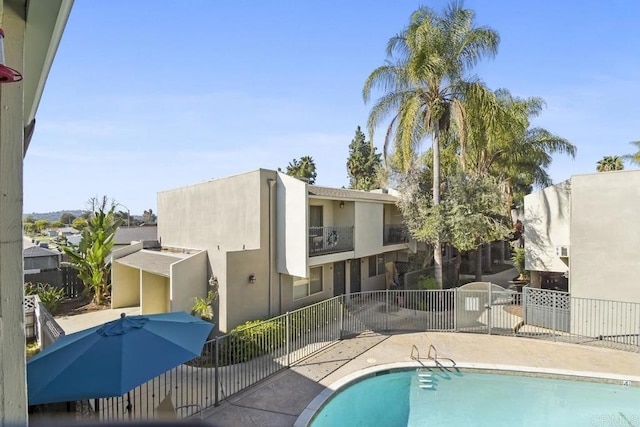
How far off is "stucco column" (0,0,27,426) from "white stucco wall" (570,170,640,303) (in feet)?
61.6

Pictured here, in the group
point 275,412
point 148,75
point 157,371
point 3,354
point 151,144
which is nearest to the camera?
point 3,354

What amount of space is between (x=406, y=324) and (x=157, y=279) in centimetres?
1259

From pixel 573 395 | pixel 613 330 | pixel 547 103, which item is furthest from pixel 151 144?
pixel 547 103

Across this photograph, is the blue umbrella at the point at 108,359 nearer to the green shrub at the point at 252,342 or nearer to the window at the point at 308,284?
the green shrub at the point at 252,342

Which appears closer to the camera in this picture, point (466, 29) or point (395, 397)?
point (395, 397)

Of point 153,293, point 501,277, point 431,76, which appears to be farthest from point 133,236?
point 501,277

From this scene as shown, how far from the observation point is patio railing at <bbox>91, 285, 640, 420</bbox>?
459 inches

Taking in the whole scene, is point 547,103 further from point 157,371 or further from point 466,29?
point 157,371

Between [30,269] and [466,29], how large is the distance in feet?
95.4

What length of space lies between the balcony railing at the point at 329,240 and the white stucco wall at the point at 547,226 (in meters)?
9.77

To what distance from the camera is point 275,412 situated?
9.37 meters

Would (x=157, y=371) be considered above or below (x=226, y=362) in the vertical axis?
above

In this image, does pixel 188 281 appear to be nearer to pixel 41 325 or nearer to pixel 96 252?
pixel 41 325

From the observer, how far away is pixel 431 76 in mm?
18219
